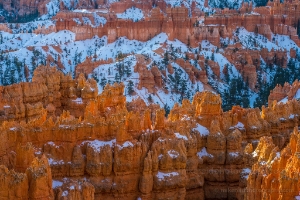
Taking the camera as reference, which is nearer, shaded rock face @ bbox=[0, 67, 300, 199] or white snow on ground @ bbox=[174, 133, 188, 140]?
shaded rock face @ bbox=[0, 67, 300, 199]

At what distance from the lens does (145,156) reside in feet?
63.7

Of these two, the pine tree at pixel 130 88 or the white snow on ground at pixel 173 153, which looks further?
the pine tree at pixel 130 88

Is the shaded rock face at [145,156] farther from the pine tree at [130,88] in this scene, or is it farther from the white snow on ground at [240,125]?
the pine tree at [130,88]

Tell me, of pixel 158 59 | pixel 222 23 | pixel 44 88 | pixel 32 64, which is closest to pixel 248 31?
pixel 222 23

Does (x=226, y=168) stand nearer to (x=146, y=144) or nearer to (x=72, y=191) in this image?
(x=146, y=144)

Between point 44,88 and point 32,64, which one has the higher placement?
point 44,88

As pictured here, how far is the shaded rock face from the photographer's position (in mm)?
15625

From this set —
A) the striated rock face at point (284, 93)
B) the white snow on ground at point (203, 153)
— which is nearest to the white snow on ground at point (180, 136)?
the white snow on ground at point (203, 153)

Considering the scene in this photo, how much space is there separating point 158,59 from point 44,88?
184 ft

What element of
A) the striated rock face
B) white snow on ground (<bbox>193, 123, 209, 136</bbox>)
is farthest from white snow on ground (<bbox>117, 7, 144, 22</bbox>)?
white snow on ground (<bbox>193, 123, 209, 136</bbox>)

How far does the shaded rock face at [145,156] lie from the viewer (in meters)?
15.6

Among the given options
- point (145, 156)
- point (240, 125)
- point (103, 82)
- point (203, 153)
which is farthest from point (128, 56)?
point (145, 156)

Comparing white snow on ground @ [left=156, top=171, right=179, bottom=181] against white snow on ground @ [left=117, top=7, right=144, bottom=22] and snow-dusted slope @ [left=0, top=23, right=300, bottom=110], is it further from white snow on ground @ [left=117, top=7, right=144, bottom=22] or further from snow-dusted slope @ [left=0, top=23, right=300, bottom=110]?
white snow on ground @ [left=117, top=7, right=144, bottom=22]

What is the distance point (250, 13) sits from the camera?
407 feet
